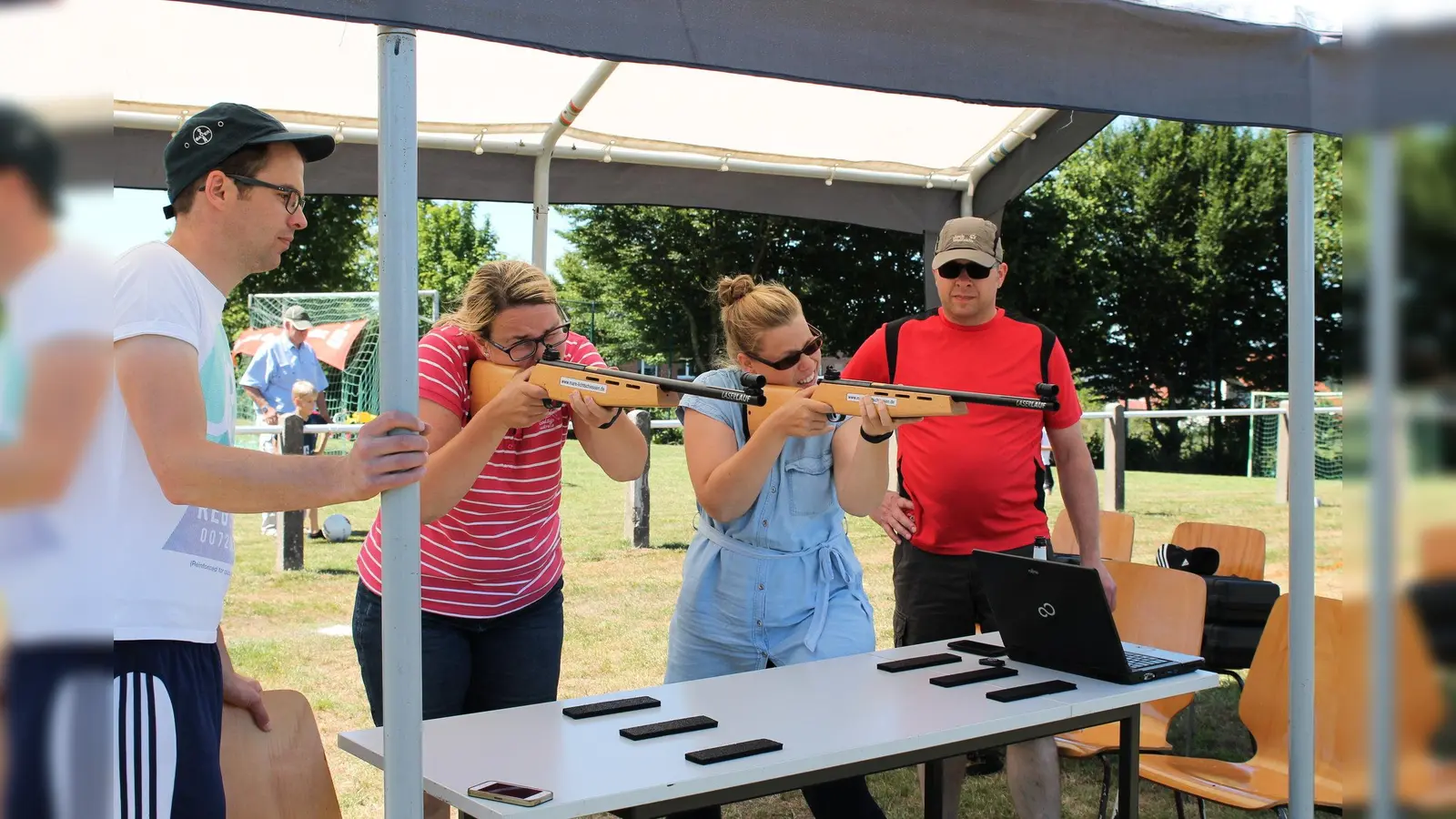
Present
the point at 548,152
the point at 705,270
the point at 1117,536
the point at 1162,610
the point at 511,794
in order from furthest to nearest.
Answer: the point at 705,270 → the point at 1117,536 → the point at 548,152 → the point at 1162,610 → the point at 511,794

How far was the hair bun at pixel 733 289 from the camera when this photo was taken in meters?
3.01

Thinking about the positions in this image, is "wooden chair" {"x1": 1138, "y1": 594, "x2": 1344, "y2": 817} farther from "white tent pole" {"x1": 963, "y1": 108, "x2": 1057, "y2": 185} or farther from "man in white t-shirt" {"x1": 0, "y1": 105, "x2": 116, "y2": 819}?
"man in white t-shirt" {"x1": 0, "y1": 105, "x2": 116, "y2": 819}

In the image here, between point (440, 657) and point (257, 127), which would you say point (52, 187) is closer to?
point (257, 127)

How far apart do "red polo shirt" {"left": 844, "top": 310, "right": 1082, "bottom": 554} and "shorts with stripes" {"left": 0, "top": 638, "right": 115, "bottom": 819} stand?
2989 mm

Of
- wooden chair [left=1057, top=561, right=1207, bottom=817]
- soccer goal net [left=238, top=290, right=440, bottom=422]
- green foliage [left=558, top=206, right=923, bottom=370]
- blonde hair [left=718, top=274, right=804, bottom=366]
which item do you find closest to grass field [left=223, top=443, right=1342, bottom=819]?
wooden chair [left=1057, top=561, right=1207, bottom=817]

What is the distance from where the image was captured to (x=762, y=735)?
2.20 m

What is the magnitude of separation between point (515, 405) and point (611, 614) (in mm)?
4640

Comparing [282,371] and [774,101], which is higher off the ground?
[774,101]

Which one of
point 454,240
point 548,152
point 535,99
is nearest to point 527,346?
point 535,99

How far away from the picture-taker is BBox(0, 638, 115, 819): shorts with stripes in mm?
381

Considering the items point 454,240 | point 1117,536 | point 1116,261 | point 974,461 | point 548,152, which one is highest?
point 454,240

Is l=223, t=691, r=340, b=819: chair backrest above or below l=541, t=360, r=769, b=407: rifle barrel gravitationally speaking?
below

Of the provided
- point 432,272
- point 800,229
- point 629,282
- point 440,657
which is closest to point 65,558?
point 440,657

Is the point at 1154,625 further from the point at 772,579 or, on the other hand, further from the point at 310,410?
the point at 310,410
